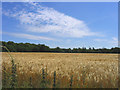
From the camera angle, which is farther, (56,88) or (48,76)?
(48,76)

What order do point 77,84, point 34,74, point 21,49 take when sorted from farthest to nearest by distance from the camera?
point 21,49, point 34,74, point 77,84

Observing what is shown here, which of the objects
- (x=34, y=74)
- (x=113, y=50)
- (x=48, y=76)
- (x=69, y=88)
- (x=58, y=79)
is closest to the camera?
(x=69, y=88)

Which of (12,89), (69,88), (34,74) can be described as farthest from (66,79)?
(12,89)

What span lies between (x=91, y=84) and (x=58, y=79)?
2.58ft

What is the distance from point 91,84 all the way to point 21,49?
3350cm

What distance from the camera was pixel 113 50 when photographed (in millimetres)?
38688

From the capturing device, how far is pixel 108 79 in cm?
284

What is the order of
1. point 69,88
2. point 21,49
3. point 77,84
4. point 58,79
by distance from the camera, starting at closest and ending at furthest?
point 69,88 → point 77,84 → point 58,79 → point 21,49

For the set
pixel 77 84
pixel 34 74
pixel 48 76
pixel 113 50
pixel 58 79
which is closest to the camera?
pixel 77 84

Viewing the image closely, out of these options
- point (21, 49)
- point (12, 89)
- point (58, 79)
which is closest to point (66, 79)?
point (58, 79)

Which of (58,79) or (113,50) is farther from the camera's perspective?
(113,50)

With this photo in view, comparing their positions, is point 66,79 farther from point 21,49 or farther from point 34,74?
point 21,49

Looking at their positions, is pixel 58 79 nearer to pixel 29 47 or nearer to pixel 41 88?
pixel 41 88

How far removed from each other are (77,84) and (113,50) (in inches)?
1567
